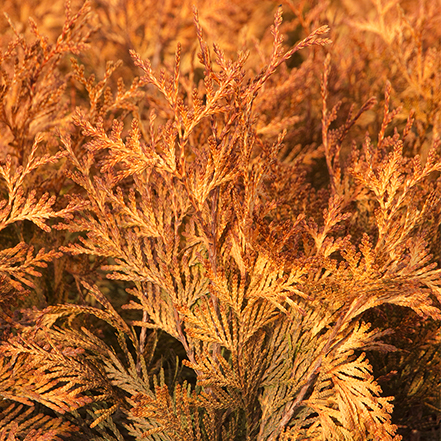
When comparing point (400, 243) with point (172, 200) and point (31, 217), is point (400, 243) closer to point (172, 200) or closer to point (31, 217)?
point (172, 200)

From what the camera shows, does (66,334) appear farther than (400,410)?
No

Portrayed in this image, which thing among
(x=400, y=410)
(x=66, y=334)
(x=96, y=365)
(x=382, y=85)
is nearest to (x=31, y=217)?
(x=66, y=334)

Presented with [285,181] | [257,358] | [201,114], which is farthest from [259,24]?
[257,358]

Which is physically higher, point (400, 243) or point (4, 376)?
point (400, 243)

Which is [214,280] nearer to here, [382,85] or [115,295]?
[115,295]

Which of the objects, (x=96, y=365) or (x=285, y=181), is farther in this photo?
(x=285, y=181)

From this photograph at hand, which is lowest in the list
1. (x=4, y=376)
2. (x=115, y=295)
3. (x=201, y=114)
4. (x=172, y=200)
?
(x=4, y=376)

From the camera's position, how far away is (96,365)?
1.44m

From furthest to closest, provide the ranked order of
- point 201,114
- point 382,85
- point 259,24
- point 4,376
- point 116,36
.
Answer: point 259,24 → point 116,36 → point 382,85 → point 4,376 → point 201,114

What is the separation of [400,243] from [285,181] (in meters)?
0.47

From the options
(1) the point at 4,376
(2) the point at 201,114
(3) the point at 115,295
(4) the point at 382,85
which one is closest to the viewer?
(2) the point at 201,114

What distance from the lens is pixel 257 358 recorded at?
1.42 m

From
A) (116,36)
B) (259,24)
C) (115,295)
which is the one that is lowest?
(115,295)

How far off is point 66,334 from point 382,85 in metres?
2.23
